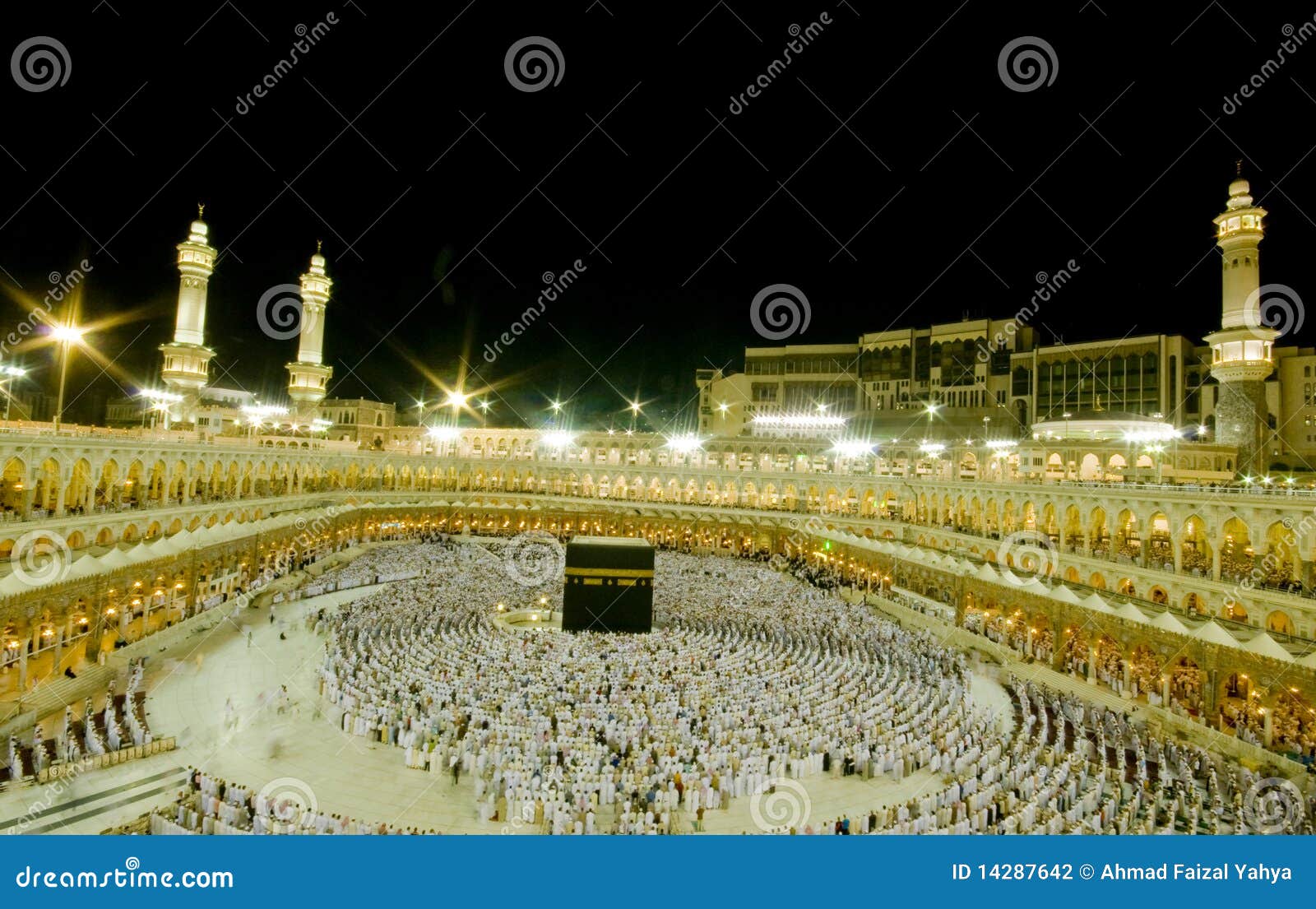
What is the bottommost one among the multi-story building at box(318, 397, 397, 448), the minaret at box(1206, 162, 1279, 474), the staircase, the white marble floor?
the white marble floor

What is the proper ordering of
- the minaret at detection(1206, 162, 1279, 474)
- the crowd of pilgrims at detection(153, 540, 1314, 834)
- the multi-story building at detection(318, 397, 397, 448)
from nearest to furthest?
the crowd of pilgrims at detection(153, 540, 1314, 834), the minaret at detection(1206, 162, 1279, 474), the multi-story building at detection(318, 397, 397, 448)

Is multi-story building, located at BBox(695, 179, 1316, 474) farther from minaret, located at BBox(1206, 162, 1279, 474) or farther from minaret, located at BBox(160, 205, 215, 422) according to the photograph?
minaret, located at BBox(160, 205, 215, 422)

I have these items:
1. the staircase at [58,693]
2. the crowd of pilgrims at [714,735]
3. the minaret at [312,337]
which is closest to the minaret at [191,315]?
the minaret at [312,337]

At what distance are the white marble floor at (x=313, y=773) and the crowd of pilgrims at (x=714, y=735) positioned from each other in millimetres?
246

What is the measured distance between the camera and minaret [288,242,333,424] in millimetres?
48812

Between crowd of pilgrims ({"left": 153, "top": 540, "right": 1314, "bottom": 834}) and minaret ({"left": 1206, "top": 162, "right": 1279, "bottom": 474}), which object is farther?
minaret ({"left": 1206, "top": 162, "right": 1279, "bottom": 474})

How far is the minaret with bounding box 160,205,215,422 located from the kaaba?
29.1 metres

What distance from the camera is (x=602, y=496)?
4859cm

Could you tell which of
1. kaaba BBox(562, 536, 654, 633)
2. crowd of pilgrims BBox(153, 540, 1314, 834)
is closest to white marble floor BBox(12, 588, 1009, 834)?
crowd of pilgrims BBox(153, 540, 1314, 834)

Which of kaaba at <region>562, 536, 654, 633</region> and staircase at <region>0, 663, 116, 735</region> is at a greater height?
kaaba at <region>562, 536, 654, 633</region>

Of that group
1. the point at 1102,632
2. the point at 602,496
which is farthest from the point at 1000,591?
the point at 602,496

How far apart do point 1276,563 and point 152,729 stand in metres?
27.9

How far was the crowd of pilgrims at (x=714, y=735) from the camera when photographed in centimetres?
1027
